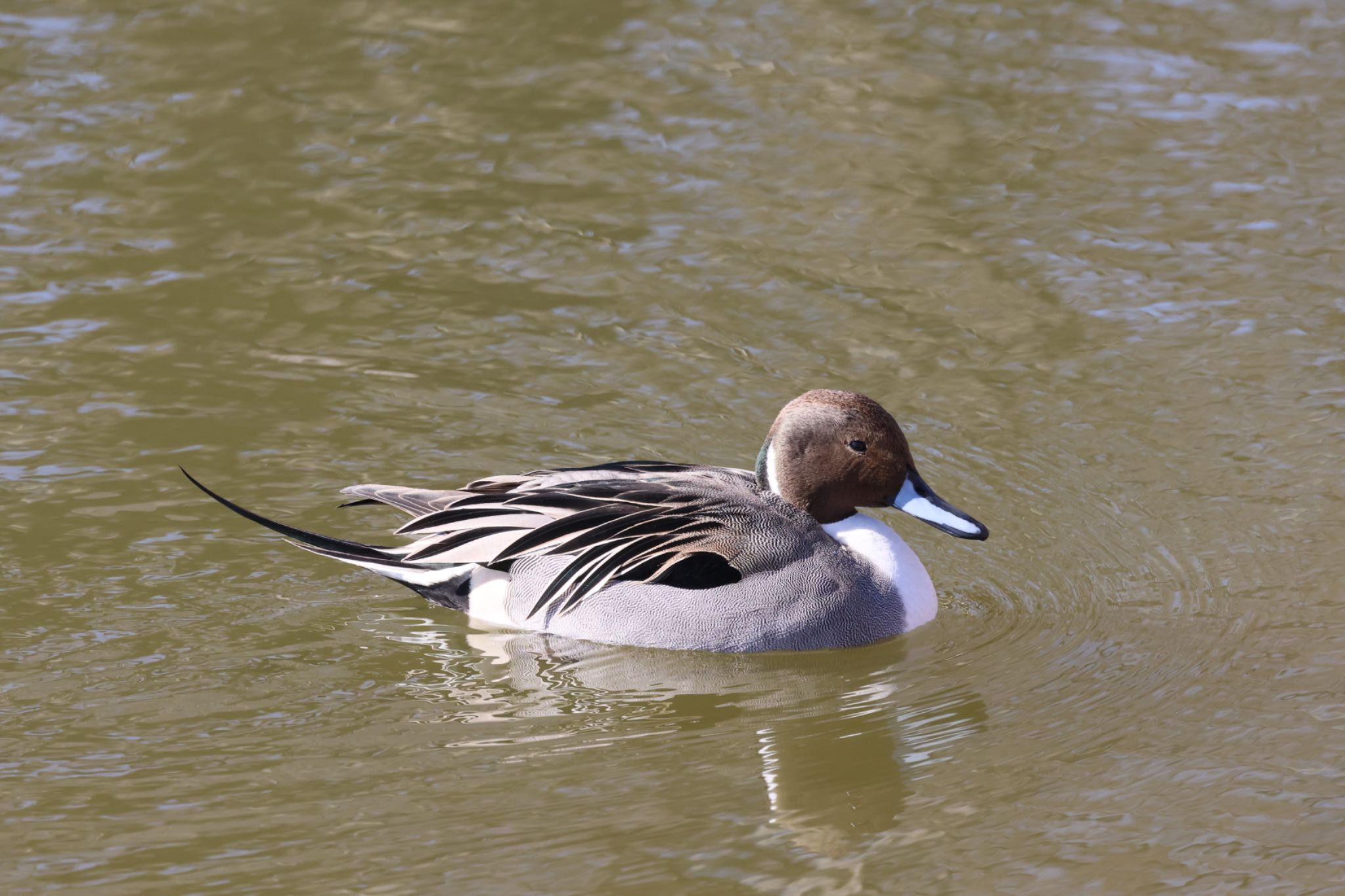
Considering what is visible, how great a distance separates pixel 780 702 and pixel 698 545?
2.39 ft

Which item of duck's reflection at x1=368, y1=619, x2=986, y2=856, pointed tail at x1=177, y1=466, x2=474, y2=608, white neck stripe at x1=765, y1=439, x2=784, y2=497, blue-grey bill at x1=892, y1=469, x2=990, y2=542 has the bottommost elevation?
duck's reflection at x1=368, y1=619, x2=986, y2=856

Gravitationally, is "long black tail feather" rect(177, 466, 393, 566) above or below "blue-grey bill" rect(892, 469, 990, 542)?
below

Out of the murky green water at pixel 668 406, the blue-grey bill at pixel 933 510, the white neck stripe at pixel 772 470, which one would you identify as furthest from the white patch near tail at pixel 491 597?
the blue-grey bill at pixel 933 510

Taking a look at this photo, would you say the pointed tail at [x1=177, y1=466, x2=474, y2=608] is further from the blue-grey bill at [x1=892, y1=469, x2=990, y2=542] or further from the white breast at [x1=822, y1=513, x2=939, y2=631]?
the blue-grey bill at [x1=892, y1=469, x2=990, y2=542]

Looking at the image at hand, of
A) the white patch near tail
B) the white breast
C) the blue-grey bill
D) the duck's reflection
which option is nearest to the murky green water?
the duck's reflection

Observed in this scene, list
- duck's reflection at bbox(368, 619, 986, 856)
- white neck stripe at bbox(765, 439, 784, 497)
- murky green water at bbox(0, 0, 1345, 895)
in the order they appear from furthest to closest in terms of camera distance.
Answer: white neck stripe at bbox(765, 439, 784, 497), duck's reflection at bbox(368, 619, 986, 856), murky green water at bbox(0, 0, 1345, 895)

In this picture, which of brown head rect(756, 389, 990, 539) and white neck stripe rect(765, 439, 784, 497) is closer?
brown head rect(756, 389, 990, 539)

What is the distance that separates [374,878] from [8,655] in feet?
6.73

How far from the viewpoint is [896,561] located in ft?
23.3

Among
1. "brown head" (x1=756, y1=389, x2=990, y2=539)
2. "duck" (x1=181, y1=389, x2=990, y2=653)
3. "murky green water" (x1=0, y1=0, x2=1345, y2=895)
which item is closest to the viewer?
"murky green water" (x1=0, y1=0, x2=1345, y2=895)

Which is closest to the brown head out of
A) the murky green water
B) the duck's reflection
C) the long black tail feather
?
the murky green water

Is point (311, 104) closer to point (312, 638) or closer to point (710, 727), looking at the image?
point (312, 638)

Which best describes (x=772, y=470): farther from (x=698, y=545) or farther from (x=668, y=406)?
(x=668, y=406)

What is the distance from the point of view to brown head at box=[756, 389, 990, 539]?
7.17 m
